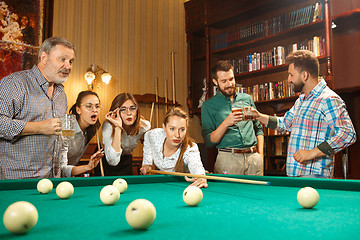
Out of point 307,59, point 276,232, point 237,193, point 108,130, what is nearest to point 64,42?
point 108,130

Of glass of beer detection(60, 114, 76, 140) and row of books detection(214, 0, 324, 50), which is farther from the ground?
row of books detection(214, 0, 324, 50)

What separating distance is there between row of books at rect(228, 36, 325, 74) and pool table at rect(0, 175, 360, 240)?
314 centimetres

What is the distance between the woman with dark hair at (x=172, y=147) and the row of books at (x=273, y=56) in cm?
259

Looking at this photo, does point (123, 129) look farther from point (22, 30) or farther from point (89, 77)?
point (22, 30)

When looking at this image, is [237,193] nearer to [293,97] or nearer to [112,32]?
[293,97]

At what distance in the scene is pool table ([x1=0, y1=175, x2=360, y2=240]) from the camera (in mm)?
844

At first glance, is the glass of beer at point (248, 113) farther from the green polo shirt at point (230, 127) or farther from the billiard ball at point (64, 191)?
the billiard ball at point (64, 191)

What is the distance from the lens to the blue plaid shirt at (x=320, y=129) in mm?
2457

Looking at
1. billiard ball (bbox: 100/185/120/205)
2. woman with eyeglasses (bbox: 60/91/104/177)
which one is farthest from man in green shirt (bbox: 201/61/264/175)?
billiard ball (bbox: 100/185/120/205)

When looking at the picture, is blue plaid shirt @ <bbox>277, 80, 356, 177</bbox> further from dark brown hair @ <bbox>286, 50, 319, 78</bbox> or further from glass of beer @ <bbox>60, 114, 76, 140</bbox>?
glass of beer @ <bbox>60, 114, 76, 140</bbox>

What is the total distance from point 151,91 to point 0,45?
2.53 m

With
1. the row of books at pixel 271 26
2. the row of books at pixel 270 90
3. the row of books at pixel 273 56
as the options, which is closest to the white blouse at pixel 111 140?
the row of books at pixel 270 90

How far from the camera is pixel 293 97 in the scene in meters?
4.70

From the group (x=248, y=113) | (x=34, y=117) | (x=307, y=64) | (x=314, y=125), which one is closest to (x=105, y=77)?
(x=34, y=117)
